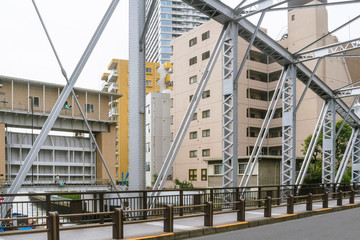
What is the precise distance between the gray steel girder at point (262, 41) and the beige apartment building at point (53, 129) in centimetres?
3283

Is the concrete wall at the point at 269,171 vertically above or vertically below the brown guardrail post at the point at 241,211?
below

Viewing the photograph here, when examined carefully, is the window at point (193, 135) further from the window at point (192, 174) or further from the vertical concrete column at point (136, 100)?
the vertical concrete column at point (136, 100)

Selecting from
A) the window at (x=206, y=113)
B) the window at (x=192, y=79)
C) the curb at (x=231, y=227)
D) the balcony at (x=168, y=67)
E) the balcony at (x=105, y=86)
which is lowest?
the curb at (x=231, y=227)

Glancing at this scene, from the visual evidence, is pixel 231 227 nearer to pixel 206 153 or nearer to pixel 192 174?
pixel 206 153

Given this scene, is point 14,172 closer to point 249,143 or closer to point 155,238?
point 249,143

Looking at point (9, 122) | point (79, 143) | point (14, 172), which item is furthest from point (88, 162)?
point (9, 122)

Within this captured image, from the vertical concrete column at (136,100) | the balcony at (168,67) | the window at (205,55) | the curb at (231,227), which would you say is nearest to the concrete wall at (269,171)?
the curb at (231,227)

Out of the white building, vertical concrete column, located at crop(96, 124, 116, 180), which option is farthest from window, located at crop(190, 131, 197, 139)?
vertical concrete column, located at crop(96, 124, 116, 180)

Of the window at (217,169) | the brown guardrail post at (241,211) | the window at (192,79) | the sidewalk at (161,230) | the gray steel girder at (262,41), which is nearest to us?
the sidewalk at (161,230)

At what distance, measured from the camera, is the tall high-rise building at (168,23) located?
399 feet

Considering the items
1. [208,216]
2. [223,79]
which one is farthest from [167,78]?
[208,216]

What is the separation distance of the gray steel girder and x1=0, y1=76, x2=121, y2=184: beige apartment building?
32829 mm

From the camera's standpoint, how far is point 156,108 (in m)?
62.4

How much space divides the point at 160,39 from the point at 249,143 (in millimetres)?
81346
